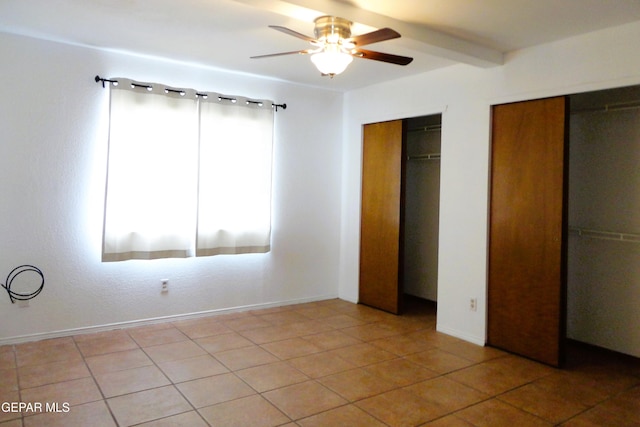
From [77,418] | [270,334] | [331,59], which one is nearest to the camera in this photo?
[77,418]

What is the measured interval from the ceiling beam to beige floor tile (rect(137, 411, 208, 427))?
237cm

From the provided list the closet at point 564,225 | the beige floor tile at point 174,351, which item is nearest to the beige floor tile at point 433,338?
the closet at point 564,225

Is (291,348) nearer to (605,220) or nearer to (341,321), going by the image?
(341,321)

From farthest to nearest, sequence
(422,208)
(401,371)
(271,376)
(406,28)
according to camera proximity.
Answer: (422,208) < (401,371) < (271,376) < (406,28)

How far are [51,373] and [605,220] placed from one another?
4596 millimetres

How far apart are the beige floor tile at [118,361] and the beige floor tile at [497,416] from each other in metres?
2.27

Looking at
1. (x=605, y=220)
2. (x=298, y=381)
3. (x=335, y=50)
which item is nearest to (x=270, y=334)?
(x=298, y=381)

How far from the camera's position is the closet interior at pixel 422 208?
544 centimetres

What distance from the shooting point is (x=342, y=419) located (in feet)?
8.51

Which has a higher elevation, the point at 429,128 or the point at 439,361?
the point at 429,128

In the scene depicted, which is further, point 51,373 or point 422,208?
point 422,208

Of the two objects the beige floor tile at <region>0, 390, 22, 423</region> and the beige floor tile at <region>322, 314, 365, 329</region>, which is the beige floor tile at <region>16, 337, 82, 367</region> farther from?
the beige floor tile at <region>322, 314, 365, 329</region>

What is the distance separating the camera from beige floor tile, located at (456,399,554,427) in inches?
103

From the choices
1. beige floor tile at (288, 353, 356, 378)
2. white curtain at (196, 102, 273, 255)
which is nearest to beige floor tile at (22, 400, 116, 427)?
beige floor tile at (288, 353, 356, 378)
